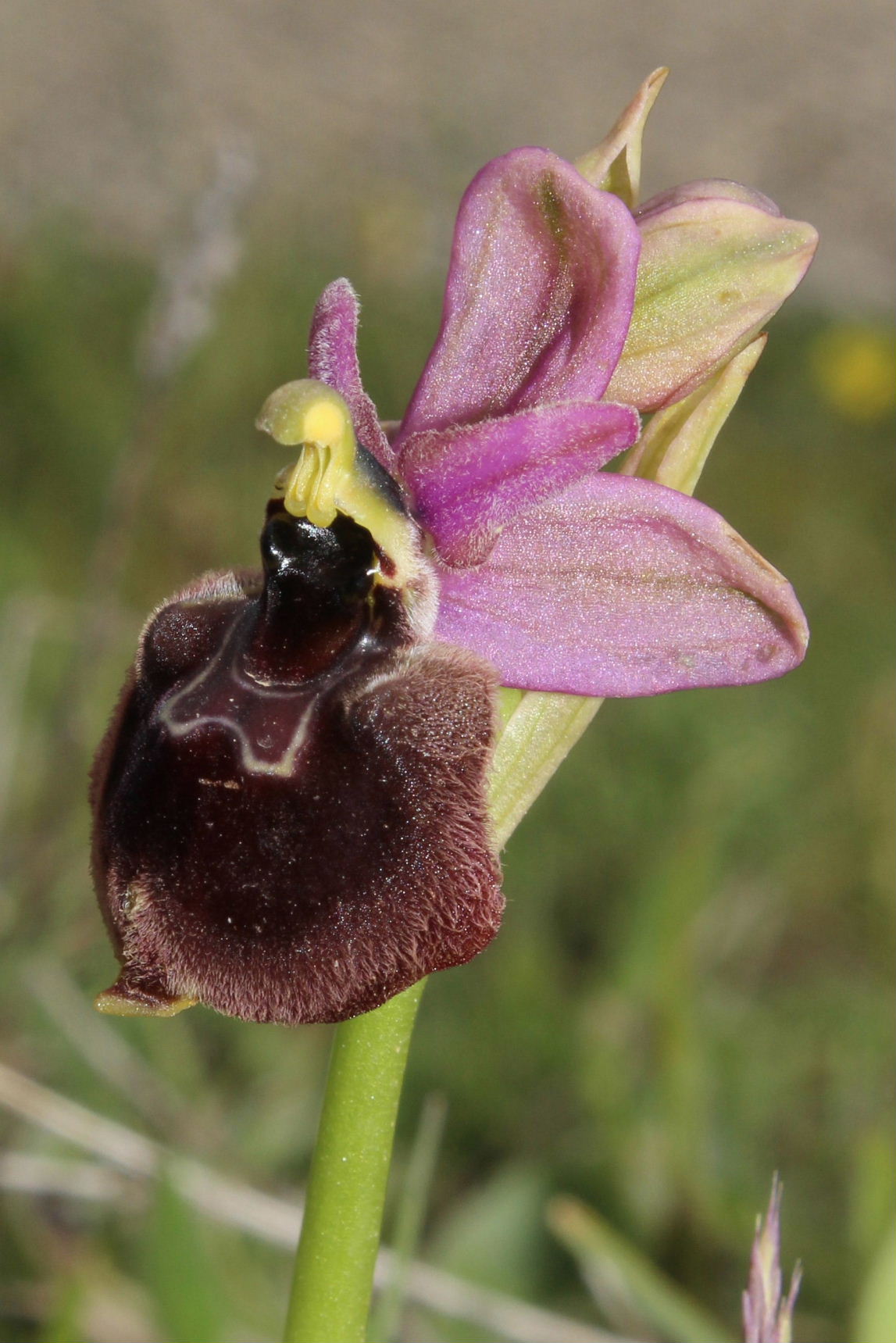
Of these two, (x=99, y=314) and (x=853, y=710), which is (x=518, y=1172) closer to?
(x=853, y=710)

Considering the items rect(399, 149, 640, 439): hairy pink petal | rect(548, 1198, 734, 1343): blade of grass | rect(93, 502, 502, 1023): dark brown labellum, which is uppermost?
rect(399, 149, 640, 439): hairy pink petal

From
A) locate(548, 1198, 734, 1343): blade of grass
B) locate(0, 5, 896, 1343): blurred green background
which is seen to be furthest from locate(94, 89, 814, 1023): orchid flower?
locate(548, 1198, 734, 1343): blade of grass

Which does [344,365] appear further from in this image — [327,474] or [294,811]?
[294,811]

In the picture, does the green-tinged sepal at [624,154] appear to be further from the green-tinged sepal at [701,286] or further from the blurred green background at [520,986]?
the blurred green background at [520,986]

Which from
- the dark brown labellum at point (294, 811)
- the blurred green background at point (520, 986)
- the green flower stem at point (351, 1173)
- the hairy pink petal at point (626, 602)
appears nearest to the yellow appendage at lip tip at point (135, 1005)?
the dark brown labellum at point (294, 811)

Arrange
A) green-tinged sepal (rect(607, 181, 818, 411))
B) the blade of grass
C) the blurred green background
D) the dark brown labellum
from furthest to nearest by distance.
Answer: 1. the blurred green background
2. the blade of grass
3. green-tinged sepal (rect(607, 181, 818, 411))
4. the dark brown labellum

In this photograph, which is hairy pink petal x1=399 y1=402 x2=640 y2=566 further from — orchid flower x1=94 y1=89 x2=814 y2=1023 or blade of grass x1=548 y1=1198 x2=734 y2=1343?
blade of grass x1=548 y1=1198 x2=734 y2=1343
